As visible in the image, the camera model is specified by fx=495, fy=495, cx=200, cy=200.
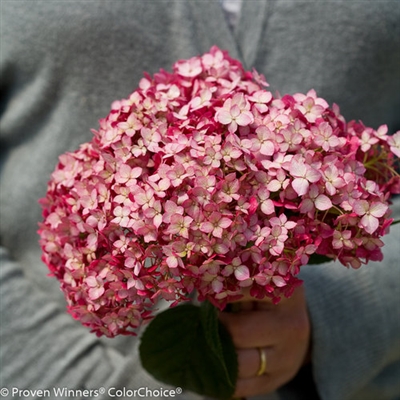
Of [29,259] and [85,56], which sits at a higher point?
[85,56]

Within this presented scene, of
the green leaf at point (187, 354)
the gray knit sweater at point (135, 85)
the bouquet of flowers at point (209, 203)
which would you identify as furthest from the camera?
the gray knit sweater at point (135, 85)

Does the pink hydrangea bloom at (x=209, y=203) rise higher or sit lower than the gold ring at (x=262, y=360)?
higher

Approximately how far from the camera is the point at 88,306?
0.44m

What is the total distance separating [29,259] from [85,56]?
1.07 feet

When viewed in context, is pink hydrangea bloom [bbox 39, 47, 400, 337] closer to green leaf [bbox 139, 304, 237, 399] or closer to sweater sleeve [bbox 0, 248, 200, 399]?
green leaf [bbox 139, 304, 237, 399]

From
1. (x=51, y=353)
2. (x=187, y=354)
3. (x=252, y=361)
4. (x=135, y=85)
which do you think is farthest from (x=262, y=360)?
(x=135, y=85)

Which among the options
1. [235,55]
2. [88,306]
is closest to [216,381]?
[88,306]

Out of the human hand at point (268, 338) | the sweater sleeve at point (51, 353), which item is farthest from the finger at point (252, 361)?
the sweater sleeve at point (51, 353)

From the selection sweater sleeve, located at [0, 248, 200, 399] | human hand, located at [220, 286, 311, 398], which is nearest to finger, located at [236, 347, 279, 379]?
human hand, located at [220, 286, 311, 398]

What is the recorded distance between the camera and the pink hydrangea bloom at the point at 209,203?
1.26 ft

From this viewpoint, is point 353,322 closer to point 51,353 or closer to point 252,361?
point 252,361

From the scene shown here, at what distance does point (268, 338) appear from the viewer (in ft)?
2.11

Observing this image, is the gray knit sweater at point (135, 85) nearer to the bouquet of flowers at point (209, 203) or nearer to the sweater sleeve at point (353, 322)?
the sweater sleeve at point (353, 322)

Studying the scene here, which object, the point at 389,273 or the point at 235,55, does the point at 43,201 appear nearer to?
the point at 235,55
